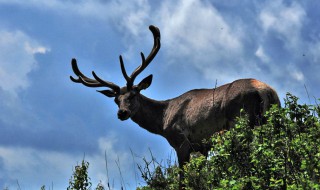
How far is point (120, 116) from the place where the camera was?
12266 mm

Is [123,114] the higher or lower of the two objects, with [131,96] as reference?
lower

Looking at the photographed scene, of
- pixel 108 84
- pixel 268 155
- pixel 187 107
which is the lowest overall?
pixel 268 155

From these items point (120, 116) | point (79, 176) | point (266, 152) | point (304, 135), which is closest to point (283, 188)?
point (266, 152)

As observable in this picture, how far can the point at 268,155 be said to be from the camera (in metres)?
5.45

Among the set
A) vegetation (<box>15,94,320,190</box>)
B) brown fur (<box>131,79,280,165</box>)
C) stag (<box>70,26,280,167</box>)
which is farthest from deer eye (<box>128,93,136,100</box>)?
vegetation (<box>15,94,320,190</box>)

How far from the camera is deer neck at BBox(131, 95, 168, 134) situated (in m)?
12.7

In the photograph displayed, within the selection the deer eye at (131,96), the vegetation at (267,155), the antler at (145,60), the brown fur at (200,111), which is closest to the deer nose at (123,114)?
the deer eye at (131,96)

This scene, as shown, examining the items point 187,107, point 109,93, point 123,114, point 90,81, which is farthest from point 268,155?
point 90,81

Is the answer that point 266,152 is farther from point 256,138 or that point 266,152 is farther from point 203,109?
point 203,109

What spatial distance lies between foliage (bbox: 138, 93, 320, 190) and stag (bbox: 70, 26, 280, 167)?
301 centimetres

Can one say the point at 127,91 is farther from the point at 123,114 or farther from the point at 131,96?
the point at 123,114

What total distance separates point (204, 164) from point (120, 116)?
228 inches

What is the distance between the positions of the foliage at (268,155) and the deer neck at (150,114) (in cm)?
602

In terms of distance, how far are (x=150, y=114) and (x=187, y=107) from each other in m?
1.34
